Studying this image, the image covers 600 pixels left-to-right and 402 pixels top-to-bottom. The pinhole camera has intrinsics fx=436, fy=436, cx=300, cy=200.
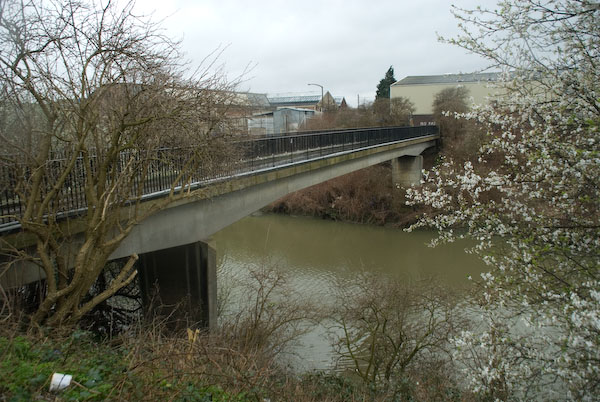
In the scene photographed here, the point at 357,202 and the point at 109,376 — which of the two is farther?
the point at 357,202

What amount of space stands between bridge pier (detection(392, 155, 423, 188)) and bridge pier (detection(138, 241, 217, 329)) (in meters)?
22.8

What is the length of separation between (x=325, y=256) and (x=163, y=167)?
38.9 ft

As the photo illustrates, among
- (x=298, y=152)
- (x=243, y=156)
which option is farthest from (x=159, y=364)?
(x=298, y=152)

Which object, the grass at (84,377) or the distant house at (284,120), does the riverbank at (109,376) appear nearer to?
the grass at (84,377)

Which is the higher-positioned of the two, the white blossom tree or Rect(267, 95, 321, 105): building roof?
Rect(267, 95, 321, 105): building roof

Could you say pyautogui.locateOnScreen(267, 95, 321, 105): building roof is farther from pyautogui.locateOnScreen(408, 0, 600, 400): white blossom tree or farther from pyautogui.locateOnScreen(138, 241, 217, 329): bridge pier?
pyautogui.locateOnScreen(408, 0, 600, 400): white blossom tree

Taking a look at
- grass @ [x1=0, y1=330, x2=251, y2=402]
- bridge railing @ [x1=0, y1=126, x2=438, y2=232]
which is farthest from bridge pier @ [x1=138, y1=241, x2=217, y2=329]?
grass @ [x1=0, y1=330, x2=251, y2=402]

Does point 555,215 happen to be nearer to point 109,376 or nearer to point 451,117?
point 109,376

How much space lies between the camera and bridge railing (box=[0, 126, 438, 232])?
6.79 m

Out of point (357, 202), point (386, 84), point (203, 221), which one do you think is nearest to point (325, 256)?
point (357, 202)

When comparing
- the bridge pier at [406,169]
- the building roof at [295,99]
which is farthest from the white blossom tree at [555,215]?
the building roof at [295,99]

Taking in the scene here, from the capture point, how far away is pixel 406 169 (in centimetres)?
3234

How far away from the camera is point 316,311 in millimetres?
10828

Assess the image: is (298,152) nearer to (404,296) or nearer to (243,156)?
(243,156)
